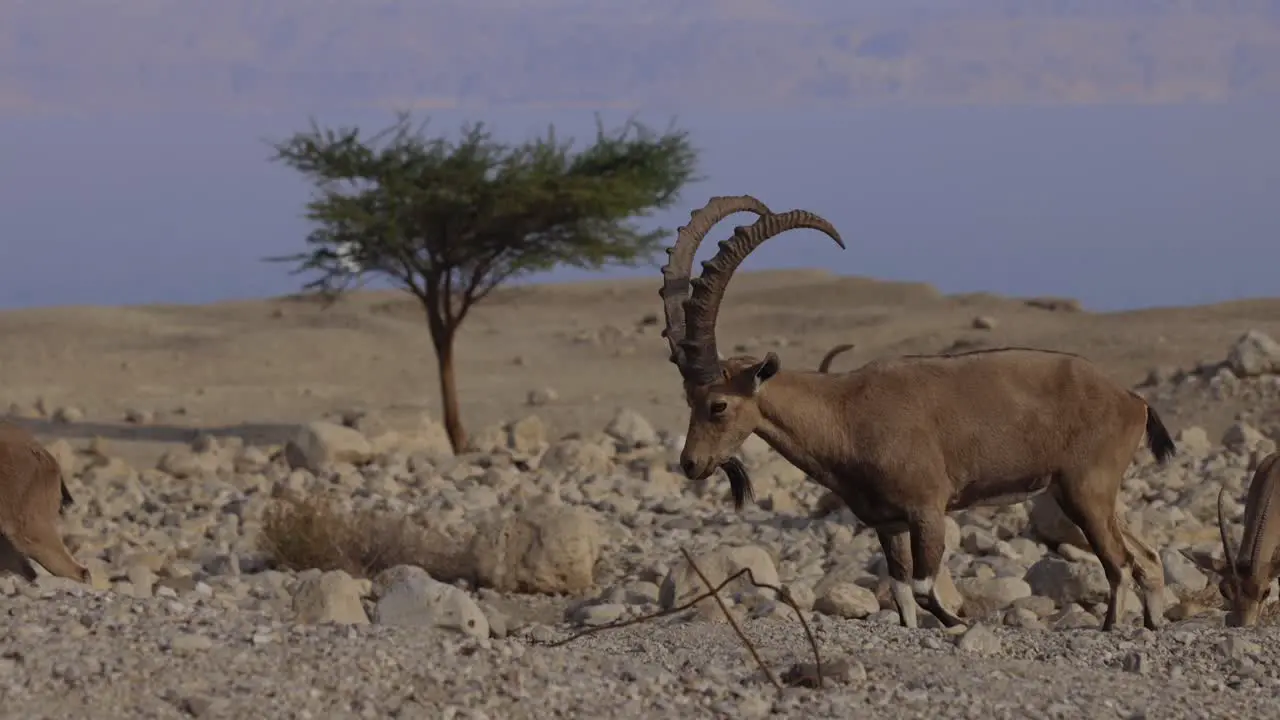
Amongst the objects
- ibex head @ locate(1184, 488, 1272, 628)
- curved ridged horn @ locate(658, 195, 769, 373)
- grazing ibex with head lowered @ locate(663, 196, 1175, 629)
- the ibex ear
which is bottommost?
ibex head @ locate(1184, 488, 1272, 628)

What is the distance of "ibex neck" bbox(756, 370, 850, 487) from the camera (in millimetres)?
8875

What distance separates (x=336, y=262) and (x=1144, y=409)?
14.8 m

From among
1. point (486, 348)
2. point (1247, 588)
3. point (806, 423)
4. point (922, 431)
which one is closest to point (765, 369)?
point (806, 423)

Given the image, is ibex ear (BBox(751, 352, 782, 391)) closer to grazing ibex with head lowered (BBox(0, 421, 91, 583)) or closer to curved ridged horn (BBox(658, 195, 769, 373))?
curved ridged horn (BBox(658, 195, 769, 373))

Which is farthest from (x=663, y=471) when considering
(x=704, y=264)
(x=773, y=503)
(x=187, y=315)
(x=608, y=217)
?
(x=187, y=315)

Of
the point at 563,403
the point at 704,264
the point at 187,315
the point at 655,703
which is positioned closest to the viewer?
the point at 655,703

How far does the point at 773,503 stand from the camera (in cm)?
1480

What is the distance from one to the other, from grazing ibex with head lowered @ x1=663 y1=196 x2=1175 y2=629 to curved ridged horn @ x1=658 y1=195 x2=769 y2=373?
1.5 inches

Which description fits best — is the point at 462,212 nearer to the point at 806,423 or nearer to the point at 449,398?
the point at 449,398

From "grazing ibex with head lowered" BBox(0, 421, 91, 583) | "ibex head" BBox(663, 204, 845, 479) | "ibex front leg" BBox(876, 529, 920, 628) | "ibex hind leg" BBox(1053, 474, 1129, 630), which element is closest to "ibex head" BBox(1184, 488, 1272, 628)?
"ibex hind leg" BBox(1053, 474, 1129, 630)

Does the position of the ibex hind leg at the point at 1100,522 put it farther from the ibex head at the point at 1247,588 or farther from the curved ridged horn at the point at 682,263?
the curved ridged horn at the point at 682,263

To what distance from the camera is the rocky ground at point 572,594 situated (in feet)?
21.5

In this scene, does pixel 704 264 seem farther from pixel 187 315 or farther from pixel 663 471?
pixel 187 315

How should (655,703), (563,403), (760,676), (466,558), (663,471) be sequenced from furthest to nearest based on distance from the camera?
(563,403), (663,471), (466,558), (760,676), (655,703)
